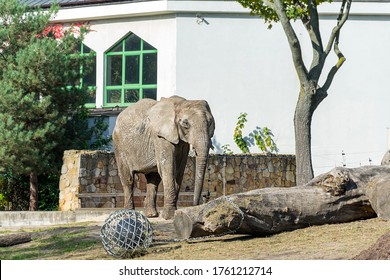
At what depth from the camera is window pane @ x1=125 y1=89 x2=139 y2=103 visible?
3625 centimetres

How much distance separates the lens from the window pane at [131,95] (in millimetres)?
36250

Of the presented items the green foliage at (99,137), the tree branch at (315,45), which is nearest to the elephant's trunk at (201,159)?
the tree branch at (315,45)

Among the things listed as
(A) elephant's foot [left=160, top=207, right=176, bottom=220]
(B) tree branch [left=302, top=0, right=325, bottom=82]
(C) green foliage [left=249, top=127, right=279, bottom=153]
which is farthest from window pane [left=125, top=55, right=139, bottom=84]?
(A) elephant's foot [left=160, top=207, right=176, bottom=220]

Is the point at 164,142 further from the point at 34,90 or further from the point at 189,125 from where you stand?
the point at 34,90

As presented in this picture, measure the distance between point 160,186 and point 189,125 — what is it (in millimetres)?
9395

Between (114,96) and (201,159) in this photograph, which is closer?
(201,159)

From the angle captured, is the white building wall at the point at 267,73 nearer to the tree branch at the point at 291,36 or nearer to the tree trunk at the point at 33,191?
the tree trunk at the point at 33,191

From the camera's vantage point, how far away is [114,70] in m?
36.8

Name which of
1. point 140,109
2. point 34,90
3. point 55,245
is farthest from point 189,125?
point 34,90

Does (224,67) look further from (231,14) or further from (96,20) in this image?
(96,20)

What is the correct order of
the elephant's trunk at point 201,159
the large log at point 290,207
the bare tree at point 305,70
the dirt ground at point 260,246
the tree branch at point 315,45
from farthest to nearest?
the tree branch at point 315,45 → the bare tree at point 305,70 → the elephant's trunk at point 201,159 → the large log at point 290,207 → the dirt ground at point 260,246

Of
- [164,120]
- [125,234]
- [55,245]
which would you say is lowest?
[55,245]

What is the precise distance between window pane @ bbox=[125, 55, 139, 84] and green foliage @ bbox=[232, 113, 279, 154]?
353 cm

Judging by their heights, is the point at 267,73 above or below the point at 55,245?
above
